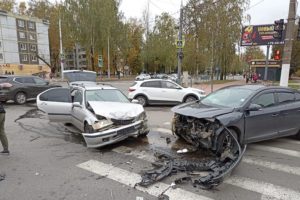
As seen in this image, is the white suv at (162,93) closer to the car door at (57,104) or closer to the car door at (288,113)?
the car door at (57,104)

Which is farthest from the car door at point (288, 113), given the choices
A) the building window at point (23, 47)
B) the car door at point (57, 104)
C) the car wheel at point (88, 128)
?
the building window at point (23, 47)

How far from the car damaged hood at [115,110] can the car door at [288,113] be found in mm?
3655

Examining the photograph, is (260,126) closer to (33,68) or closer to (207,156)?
(207,156)

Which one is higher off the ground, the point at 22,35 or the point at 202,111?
the point at 22,35

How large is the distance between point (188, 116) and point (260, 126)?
1.84 meters

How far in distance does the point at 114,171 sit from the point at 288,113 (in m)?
4.69

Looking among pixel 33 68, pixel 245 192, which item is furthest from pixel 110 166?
pixel 33 68

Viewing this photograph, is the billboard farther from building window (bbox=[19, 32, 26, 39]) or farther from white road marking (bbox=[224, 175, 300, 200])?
building window (bbox=[19, 32, 26, 39])

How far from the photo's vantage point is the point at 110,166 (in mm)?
4828

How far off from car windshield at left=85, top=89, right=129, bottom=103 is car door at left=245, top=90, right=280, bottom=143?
3.49m

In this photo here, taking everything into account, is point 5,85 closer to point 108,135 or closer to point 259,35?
point 108,135

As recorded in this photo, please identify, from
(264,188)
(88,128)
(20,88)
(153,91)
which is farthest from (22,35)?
(264,188)

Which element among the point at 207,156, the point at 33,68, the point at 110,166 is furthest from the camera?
the point at 33,68

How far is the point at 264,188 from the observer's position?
13.0 feet
